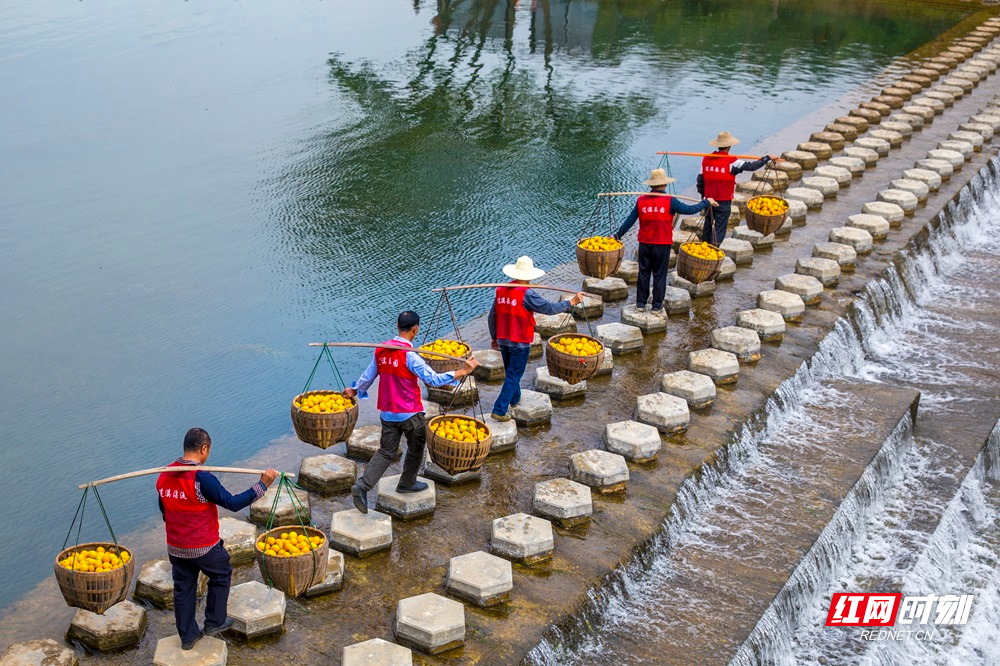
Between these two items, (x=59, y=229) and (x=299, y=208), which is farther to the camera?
(x=299, y=208)

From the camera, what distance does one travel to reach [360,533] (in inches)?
272

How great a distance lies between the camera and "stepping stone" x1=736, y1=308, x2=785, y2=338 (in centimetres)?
1045

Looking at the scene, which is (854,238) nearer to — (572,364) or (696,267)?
(696,267)

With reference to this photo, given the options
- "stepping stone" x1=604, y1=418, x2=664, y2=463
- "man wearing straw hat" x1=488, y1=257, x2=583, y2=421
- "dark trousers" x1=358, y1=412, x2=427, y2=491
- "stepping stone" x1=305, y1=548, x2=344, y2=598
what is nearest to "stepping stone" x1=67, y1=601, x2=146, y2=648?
"stepping stone" x1=305, y1=548, x2=344, y2=598

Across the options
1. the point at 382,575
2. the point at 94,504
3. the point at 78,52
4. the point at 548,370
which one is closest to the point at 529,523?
the point at 382,575

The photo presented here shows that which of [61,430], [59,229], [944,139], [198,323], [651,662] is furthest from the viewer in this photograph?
[944,139]

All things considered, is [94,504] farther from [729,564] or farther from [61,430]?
[729,564]

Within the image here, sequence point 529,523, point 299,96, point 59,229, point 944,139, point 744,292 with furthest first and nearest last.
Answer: point 299,96
point 944,139
point 59,229
point 744,292
point 529,523

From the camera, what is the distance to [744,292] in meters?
11.6

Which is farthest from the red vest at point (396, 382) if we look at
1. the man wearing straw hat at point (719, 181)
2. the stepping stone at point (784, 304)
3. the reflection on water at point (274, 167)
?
the man wearing straw hat at point (719, 181)

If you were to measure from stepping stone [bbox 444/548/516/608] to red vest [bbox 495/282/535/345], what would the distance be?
2.02 meters

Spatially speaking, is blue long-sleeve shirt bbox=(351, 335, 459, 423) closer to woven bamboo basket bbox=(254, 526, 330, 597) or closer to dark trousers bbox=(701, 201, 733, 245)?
woven bamboo basket bbox=(254, 526, 330, 597)

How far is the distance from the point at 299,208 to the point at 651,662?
30.5 feet

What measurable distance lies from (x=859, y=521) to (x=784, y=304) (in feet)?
10.3
